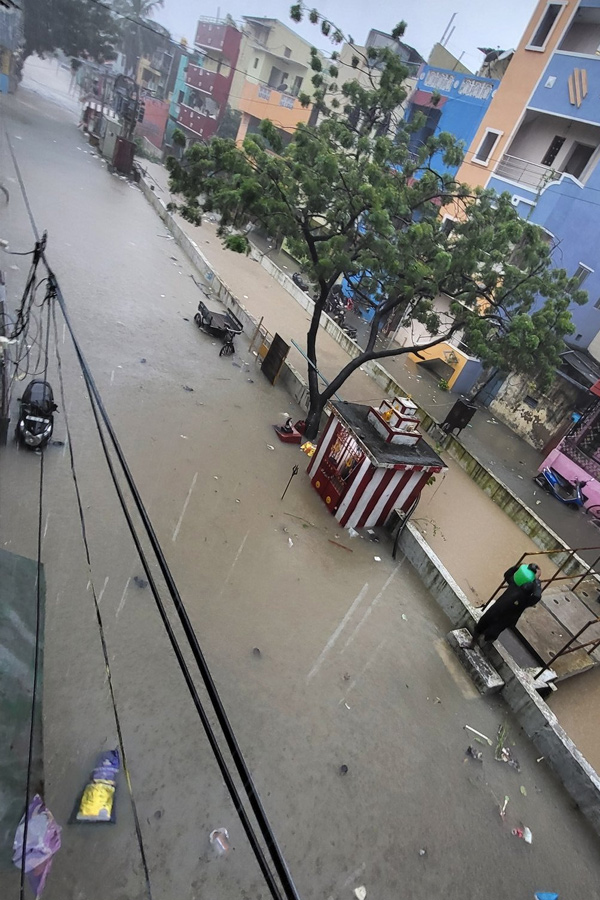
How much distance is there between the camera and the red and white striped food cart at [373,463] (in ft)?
25.8

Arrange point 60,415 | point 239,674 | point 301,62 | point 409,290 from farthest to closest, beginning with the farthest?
point 301,62 < point 409,290 < point 60,415 < point 239,674

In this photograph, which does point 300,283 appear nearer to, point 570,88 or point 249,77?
point 570,88

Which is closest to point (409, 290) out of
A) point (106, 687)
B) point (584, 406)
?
point (106, 687)

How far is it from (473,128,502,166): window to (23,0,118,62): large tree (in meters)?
30.2

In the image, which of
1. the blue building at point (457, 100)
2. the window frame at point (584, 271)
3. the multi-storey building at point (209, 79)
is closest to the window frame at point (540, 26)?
the blue building at point (457, 100)

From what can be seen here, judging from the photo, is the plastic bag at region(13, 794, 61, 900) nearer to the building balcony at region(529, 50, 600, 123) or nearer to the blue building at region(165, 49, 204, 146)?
the building balcony at region(529, 50, 600, 123)

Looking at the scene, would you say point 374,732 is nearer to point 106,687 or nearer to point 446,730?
point 446,730

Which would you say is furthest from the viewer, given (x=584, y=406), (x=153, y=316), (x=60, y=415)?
(x=584, y=406)

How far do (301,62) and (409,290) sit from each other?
3769 centimetres

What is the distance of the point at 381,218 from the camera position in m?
8.16

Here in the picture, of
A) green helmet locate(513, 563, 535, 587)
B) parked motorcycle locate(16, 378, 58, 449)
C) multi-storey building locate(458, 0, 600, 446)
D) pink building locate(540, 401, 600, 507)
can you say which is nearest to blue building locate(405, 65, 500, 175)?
multi-storey building locate(458, 0, 600, 446)

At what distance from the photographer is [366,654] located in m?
6.30

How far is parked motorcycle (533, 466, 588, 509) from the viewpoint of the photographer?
12.7 meters

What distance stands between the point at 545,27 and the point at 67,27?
3196 centimetres
